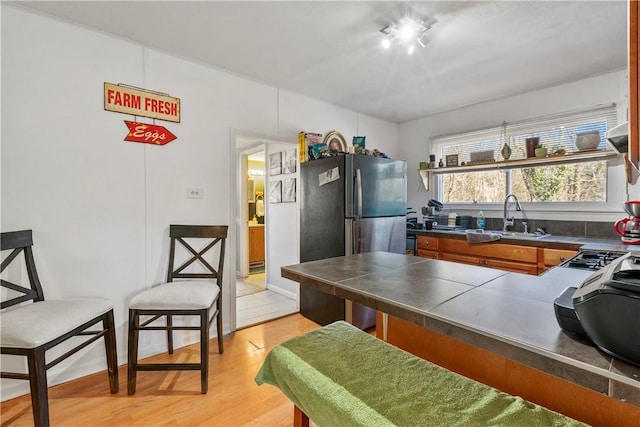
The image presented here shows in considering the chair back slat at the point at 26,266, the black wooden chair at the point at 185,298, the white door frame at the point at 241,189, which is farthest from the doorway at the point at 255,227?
the chair back slat at the point at 26,266

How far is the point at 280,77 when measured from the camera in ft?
9.18

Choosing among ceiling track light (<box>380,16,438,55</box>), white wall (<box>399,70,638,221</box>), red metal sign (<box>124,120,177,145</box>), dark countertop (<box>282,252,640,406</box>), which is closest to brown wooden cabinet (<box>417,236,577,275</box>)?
white wall (<box>399,70,638,221</box>)

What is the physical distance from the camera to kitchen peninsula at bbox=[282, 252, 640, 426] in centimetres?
59

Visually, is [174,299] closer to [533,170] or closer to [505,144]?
[505,144]

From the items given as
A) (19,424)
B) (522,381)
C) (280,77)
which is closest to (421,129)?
(280,77)

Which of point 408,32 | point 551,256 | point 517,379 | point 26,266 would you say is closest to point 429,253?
point 551,256

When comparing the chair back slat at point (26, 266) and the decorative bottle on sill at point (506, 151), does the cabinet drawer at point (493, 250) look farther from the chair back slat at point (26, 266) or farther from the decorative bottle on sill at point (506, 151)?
the chair back slat at point (26, 266)

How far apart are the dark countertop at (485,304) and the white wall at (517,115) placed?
2.26 m

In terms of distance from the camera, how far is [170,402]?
1785mm

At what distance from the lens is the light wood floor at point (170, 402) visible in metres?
1.64

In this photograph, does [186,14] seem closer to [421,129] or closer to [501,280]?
[501,280]

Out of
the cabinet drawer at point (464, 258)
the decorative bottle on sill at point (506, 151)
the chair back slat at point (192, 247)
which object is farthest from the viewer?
the decorative bottle on sill at point (506, 151)

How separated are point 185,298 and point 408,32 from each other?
7.57 feet

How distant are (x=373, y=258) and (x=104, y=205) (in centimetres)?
194
